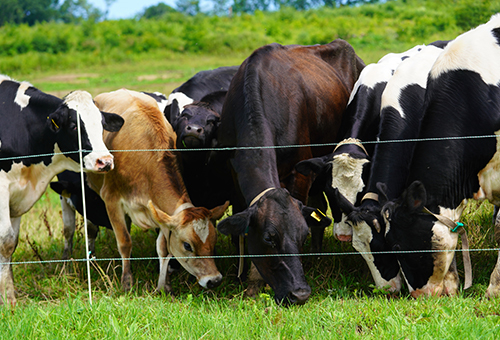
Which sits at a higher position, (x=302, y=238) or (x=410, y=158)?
(x=410, y=158)

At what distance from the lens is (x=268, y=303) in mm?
4637

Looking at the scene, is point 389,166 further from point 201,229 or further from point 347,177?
point 201,229

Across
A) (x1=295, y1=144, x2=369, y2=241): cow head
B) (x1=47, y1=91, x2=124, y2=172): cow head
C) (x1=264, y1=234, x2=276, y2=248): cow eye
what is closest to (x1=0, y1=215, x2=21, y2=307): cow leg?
(x1=47, y1=91, x2=124, y2=172): cow head

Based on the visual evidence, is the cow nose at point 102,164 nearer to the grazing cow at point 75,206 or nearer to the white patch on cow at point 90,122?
the white patch on cow at point 90,122

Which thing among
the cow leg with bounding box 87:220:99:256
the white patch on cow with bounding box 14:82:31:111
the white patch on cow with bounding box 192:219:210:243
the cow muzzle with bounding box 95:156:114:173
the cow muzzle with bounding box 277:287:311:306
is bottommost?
the cow leg with bounding box 87:220:99:256

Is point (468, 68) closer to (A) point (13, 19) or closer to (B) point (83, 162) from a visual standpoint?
(B) point (83, 162)

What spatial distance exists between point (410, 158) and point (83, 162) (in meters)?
3.16

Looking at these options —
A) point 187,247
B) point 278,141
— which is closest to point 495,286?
point 278,141

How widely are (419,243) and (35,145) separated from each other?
3.95 metres

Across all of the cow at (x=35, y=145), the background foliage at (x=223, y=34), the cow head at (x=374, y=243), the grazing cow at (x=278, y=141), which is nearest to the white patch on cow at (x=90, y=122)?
the cow at (x=35, y=145)

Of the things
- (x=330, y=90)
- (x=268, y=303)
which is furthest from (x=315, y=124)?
(x=268, y=303)

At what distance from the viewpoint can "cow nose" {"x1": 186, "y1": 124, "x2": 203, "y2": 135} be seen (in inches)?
226

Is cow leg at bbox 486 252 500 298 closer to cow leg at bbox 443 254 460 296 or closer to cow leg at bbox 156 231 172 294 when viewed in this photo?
cow leg at bbox 443 254 460 296

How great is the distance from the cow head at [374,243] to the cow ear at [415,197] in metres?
0.31
